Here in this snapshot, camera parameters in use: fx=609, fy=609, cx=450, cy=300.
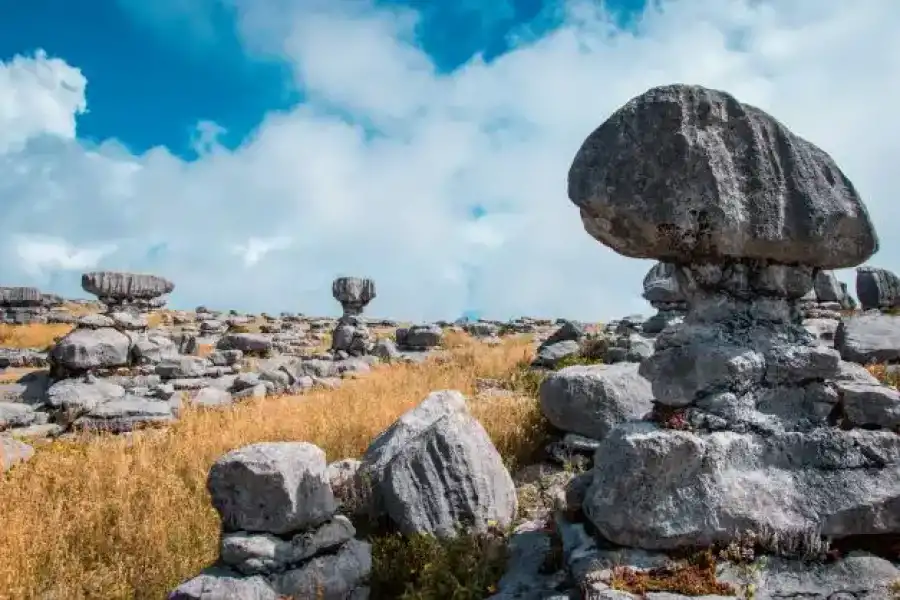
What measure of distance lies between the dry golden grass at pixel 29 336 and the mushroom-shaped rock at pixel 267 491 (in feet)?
76.8

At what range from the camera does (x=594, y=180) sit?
5.05m

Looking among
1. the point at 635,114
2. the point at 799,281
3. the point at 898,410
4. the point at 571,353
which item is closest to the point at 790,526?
the point at 898,410

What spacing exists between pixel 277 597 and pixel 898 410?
5.10 m

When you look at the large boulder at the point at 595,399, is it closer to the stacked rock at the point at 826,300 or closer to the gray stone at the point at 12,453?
the gray stone at the point at 12,453

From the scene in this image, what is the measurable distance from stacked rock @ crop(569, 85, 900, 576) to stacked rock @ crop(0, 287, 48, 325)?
36493 mm

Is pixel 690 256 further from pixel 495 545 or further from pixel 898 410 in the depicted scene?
pixel 495 545

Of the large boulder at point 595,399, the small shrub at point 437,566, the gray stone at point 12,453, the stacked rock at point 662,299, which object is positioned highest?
the stacked rock at point 662,299

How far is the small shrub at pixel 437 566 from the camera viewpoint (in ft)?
16.2

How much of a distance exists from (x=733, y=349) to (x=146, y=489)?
6398mm

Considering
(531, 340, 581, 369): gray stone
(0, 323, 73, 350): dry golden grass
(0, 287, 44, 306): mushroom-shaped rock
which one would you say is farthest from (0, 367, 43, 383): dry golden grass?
(0, 287, 44, 306): mushroom-shaped rock

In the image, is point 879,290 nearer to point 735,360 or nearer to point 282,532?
point 735,360

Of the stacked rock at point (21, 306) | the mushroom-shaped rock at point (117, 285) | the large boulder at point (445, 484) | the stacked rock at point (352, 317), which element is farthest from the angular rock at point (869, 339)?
the stacked rock at point (21, 306)

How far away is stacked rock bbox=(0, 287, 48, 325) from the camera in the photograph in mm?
33000

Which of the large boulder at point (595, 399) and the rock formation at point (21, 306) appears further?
the rock formation at point (21, 306)
